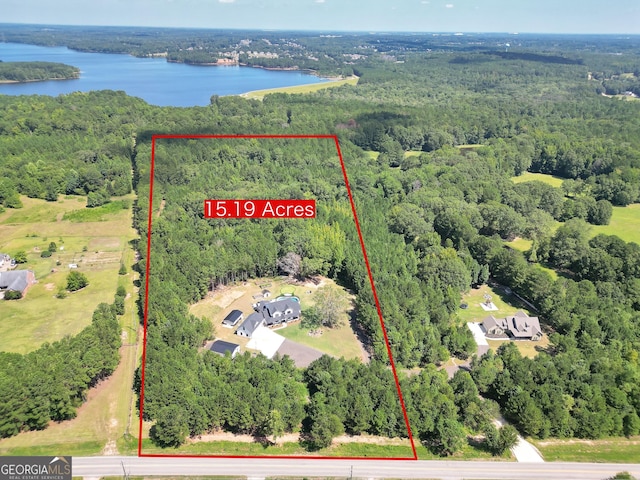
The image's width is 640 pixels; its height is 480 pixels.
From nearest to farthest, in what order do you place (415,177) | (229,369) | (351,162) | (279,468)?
1. (279,468)
2. (229,369)
3. (415,177)
4. (351,162)

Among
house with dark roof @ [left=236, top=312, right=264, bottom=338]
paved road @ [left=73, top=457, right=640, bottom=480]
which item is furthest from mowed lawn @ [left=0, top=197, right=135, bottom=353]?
paved road @ [left=73, top=457, right=640, bottom=480]

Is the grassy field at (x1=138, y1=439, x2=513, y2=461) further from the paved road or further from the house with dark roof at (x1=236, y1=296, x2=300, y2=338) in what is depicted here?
the house with dark roof at (x1=236, y1=296, x2=300, y2=338)

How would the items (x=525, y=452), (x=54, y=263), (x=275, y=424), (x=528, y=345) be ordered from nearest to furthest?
(x=275, y=424)
(x=525, y=452)
(x=528, y=345)
(x=54, y=263)

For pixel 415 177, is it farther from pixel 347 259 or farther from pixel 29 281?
pixel 29 281

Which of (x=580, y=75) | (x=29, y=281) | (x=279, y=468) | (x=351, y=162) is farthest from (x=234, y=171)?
(x=580, y=75)

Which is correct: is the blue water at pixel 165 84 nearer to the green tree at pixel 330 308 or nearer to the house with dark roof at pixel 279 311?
the house with dark roof at pixel 279 311

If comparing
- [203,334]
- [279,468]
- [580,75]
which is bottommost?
[279,468]

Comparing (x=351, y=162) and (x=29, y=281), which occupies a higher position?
(x=351, y=162)

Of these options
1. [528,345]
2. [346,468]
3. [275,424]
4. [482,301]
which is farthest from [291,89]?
[346,468]

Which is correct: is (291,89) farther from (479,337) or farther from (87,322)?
(479,337)
